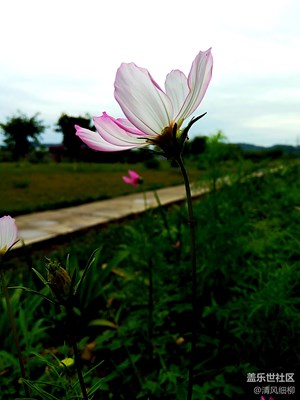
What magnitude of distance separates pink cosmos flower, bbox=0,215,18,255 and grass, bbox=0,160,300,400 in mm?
361

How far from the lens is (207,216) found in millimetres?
2086

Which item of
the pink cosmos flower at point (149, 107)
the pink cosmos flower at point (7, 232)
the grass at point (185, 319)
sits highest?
the pink cosmos flower at point (149, 107)

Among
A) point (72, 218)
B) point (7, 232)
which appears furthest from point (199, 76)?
point (72, 218)

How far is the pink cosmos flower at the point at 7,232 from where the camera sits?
1.89 ft

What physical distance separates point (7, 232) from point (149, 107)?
298mm

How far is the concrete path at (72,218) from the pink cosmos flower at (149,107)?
269 cm

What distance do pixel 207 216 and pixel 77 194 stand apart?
196 inches

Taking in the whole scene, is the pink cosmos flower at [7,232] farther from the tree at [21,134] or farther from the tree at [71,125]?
the tree at [21,134]

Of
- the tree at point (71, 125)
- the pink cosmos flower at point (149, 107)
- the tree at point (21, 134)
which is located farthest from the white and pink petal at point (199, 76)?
the tree at point (21, 134)

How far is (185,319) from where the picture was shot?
5.57 feet

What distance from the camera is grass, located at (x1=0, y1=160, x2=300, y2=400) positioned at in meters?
1.15

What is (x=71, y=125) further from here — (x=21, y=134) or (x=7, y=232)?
(x=21, y=134)

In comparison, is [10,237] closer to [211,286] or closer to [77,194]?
[211,286]

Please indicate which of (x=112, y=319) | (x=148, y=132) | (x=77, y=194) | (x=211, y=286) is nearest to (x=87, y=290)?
(x=112, y=319)
